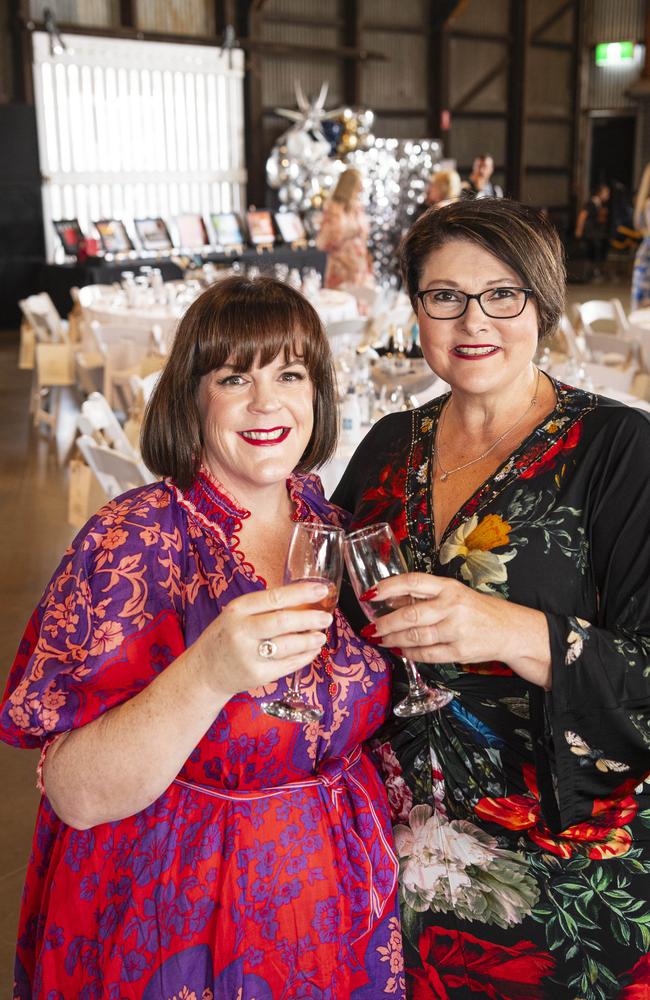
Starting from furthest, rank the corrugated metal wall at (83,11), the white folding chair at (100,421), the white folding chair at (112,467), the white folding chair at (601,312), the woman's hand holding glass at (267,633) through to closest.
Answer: the corrugated metal wall at (83,11)
the white folding chair at (601,312)
the white folding chair at (100,421)
the white folding chair at (112,467)
the woman's hand holding glass at (267,633)

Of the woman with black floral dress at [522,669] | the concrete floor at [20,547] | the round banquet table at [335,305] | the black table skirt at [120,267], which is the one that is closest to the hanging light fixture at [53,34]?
the black table skirt at [120,267]

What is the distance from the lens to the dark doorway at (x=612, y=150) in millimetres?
22578

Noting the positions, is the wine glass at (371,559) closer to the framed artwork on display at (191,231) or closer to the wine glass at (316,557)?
the wine glass at (316,557)

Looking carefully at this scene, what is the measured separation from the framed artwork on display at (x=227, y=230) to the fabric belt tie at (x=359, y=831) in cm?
1315

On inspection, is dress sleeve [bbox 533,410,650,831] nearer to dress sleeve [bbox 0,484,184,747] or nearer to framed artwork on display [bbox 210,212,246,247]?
dress sleeve [bbox 0,484,184,747]

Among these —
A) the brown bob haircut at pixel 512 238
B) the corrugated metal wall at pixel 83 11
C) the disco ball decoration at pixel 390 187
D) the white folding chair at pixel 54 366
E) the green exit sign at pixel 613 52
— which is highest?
the green exit sign at pixel 613 52

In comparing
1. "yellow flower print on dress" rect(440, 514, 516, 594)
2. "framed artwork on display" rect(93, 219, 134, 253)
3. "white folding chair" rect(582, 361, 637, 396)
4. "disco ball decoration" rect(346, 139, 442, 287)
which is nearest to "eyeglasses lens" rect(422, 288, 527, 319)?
"yellow flower print on dress" rect(440, 514, 516, 594)

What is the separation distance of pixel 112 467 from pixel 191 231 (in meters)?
10.7

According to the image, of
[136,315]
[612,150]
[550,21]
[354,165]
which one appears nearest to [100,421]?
[136,315]

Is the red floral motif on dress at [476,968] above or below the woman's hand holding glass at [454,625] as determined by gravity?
below

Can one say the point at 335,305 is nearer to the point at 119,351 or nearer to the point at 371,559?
the point at 119,351

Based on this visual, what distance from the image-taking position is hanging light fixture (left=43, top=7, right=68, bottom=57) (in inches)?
540

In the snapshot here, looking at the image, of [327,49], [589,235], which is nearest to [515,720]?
[327,49]

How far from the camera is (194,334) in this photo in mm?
1625
